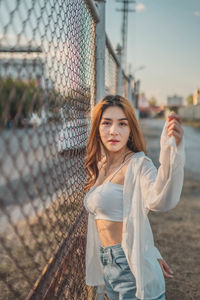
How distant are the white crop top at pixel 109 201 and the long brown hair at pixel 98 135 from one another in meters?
0.17

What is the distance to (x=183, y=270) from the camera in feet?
11.0

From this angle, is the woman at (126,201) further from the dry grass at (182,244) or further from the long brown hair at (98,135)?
the dry grass at (182,244)

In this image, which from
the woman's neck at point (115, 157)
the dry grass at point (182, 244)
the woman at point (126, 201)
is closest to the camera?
the woman at point (126, 201)

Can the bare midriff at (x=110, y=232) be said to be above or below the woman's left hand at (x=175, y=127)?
below

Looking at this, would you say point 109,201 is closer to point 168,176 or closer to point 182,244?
point 168,176

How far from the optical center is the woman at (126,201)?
1.36 metres

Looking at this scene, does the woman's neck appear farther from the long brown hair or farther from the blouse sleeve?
the blouse sleeve

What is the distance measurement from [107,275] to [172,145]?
916mm

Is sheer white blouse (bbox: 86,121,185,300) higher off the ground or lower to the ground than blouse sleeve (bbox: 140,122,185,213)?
lower

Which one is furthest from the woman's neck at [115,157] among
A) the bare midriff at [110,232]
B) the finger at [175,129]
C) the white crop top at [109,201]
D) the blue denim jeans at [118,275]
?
the finger at [175,129]

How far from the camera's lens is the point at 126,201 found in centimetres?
163

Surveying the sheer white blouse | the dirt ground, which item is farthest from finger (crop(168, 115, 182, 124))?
the dirt ground

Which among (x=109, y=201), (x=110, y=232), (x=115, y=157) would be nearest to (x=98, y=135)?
(x=115, y=157)

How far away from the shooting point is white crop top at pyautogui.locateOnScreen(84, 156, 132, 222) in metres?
1.71
